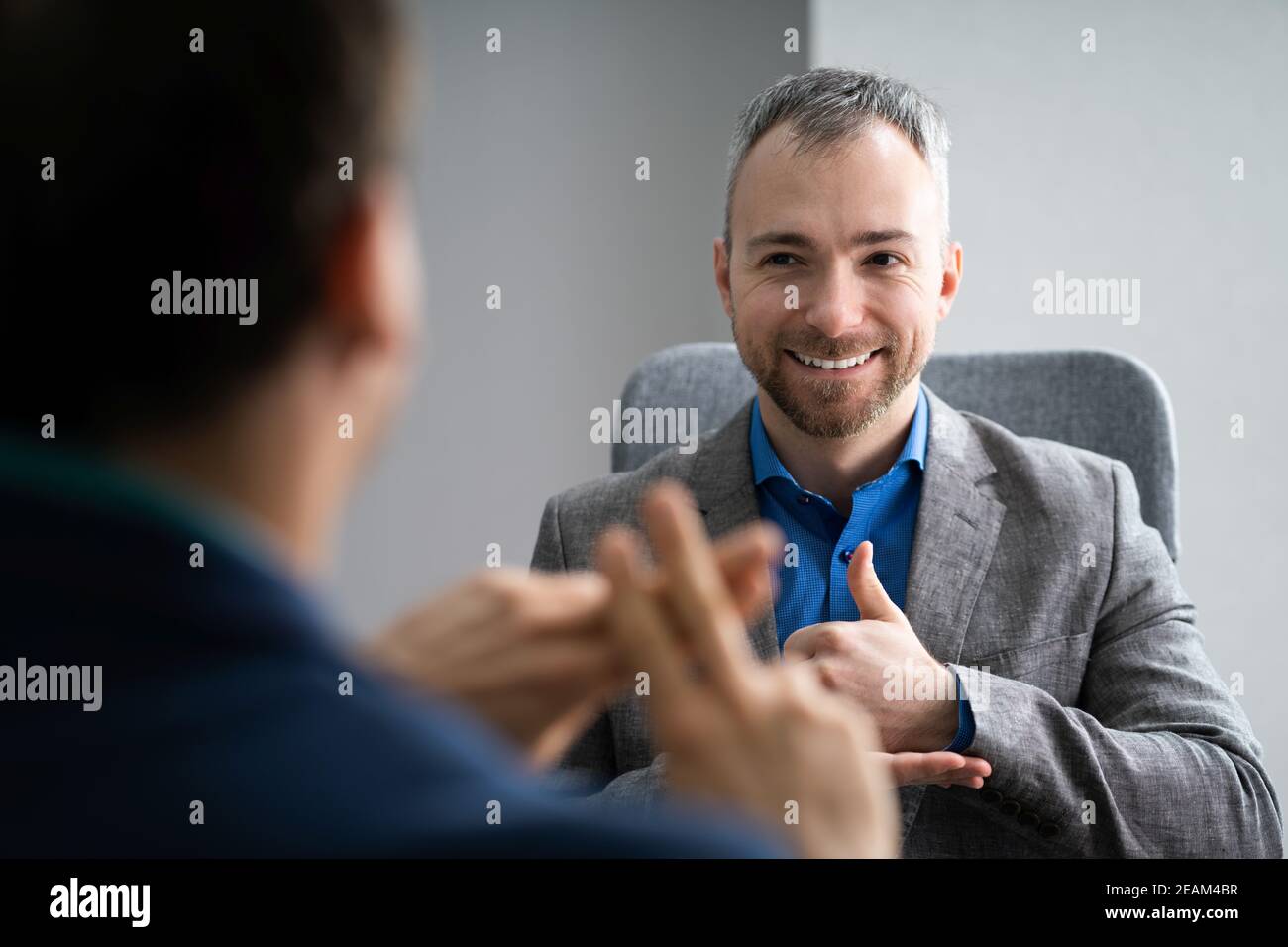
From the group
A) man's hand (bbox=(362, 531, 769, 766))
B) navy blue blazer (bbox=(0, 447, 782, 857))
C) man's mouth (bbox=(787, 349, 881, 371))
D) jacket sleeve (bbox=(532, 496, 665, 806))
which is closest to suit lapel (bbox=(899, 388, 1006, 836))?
man's mouth (bbox=(787, 349, 881, 371))

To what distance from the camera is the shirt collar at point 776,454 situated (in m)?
1.20

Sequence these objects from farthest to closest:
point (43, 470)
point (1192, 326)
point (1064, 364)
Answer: point (1192, 326) < point (1064, 364) < point (43, 470)

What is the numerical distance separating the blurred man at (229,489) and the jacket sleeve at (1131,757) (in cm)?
66

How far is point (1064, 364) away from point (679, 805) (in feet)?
3.86

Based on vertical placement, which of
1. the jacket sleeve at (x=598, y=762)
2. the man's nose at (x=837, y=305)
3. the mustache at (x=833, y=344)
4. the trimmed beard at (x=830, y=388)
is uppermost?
the man's nose at (x=837, y=305)

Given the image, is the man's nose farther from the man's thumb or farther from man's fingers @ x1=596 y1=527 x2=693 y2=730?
man's fingers @ x1=596 y1=527 x2=693 y2=730

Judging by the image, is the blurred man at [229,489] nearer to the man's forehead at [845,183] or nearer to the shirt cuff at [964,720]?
the shirt cuff at [964,720]

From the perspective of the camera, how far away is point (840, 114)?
3.82ft

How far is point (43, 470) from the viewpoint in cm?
32

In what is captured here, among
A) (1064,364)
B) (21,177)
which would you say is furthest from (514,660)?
(1064,364)

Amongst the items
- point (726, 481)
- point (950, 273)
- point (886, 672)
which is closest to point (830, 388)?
point (726, 481)

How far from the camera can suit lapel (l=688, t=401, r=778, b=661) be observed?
1.19 meters

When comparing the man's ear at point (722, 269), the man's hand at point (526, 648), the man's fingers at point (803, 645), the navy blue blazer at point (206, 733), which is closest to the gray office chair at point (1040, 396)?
the man's ear at point (722, 269)
